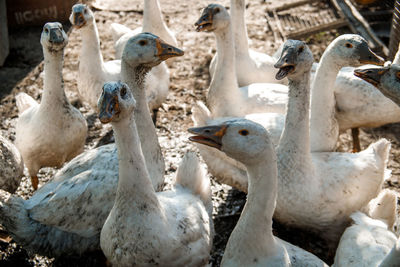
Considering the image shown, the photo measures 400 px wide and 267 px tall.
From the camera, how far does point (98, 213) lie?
4.05 m

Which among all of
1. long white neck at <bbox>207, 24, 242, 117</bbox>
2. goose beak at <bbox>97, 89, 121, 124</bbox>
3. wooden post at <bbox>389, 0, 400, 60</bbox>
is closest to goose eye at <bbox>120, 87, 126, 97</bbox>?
goose beak at <bbox>97, 89, 121, 124</bbox>

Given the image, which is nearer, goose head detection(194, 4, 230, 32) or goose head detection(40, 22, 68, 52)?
goose head detection(40, 22, 68, 52)

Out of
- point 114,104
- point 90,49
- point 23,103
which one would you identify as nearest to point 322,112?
point 114,104

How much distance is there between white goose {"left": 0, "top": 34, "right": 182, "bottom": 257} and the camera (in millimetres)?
3986

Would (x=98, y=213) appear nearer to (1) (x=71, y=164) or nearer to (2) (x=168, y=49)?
(1) (x=71, y=164)

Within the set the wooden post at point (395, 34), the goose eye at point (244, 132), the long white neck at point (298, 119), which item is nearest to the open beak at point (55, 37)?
the long white neck at point (298, 119)

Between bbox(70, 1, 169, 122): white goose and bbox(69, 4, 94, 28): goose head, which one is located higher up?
bbox(69, 4, 94, 28): goose head

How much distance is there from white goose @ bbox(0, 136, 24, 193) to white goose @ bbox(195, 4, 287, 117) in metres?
2.50

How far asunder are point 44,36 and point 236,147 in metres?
2.85

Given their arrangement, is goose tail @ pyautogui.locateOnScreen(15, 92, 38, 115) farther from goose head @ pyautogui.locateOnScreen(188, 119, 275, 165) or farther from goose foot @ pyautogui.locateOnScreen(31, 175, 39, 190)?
goose head @ pyautogui.locateOnScreen(188, 119, 275, 165)

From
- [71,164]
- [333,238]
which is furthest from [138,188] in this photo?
[333,238]

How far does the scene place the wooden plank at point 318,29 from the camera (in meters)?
8.21

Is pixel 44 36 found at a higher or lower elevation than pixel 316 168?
higher

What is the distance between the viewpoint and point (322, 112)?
16.1 ft
